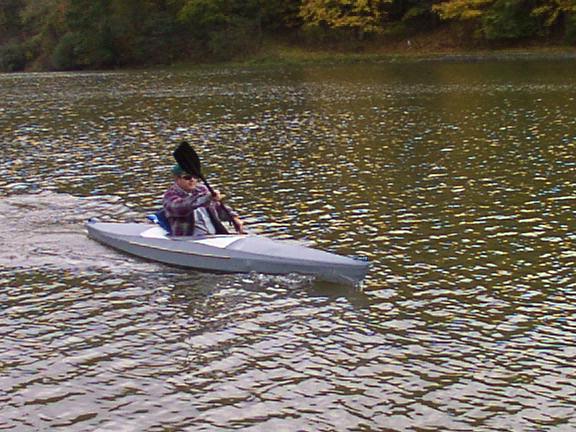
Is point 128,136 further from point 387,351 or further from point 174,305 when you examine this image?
point 387,351

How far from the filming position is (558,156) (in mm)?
25906

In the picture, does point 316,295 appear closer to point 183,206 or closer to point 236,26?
point 183,206

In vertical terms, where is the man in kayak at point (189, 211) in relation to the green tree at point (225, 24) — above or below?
below

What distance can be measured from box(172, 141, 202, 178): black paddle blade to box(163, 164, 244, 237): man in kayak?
0.37ft

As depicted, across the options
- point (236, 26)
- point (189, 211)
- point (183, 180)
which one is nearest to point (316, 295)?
point (189, 211)

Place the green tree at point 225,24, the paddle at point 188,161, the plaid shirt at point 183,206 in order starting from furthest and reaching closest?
the green tree at point 225,24 < the paddle at point 188,161 < the plaid shirt at point 183,206

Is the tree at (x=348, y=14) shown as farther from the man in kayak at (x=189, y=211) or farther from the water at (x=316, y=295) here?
the man in kayak at (x=189, y=211)

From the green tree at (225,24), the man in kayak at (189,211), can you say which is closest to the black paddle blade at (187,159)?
the man in kayak at (189,211)

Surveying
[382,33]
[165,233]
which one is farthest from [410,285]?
[382,33]

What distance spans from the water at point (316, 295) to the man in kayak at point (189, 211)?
41.6 inches

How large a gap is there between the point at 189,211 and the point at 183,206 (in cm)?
17

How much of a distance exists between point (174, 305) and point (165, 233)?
129 inches

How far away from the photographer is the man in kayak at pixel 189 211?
650 inches

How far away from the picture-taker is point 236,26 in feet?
281
